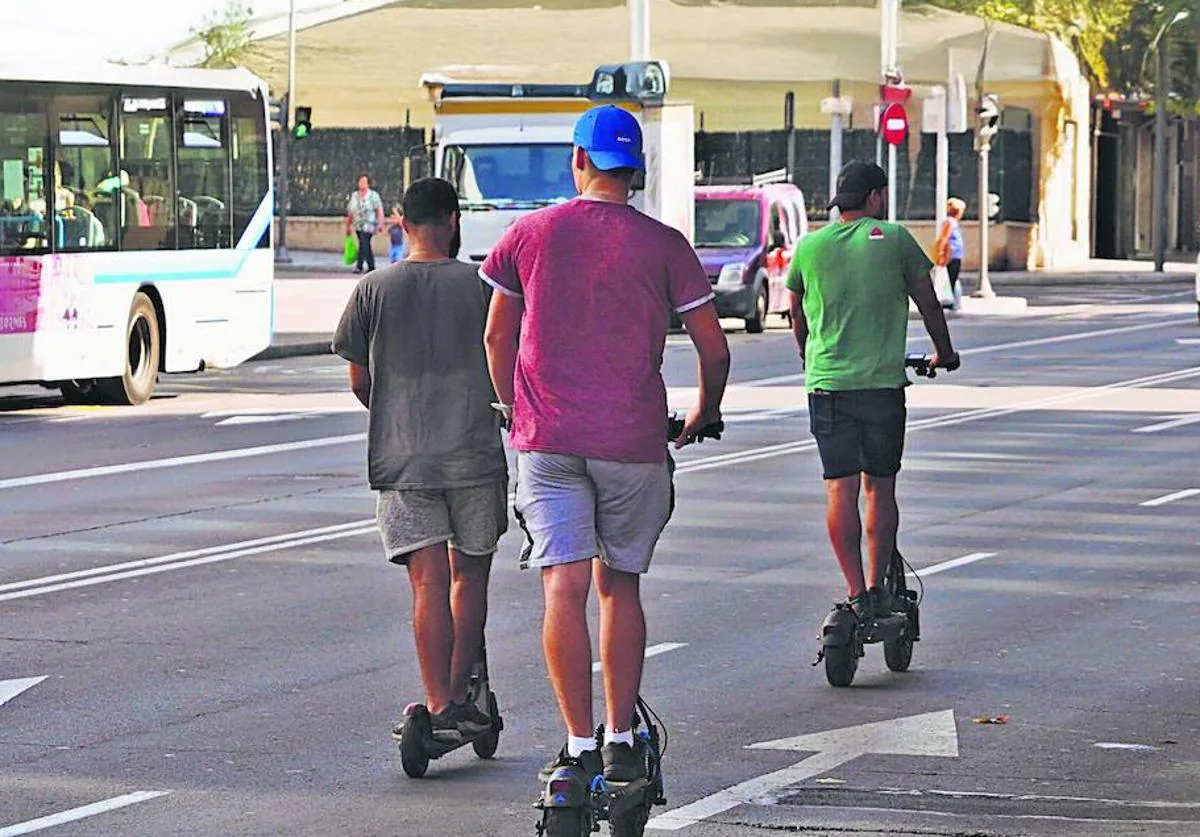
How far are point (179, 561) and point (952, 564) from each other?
366 cm

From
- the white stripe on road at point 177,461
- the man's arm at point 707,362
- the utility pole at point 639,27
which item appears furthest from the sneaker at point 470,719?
the utility pole at point 639,27

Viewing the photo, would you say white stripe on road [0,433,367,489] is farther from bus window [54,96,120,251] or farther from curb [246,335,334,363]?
curb [246,335,334,363]

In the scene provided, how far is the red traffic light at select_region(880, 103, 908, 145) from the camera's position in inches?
1686

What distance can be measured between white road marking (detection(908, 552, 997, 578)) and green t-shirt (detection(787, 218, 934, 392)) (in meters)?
2.75

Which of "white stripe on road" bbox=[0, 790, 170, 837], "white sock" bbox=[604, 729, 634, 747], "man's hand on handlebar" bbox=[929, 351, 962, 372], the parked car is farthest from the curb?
"white sock" bbox=[604, 729, 634, 747]

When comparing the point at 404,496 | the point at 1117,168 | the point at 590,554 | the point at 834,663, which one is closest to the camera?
the point at 590,554

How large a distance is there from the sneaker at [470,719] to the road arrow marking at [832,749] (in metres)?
0.83

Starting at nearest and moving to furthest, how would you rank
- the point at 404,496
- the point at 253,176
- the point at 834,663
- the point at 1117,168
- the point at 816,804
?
1. the point at 816,804
2. the point at 404,496
3. the point at 834,663
4. the point at 253,176
5. the point at 1117,168

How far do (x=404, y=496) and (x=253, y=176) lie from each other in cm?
1932

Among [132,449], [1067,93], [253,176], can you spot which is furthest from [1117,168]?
[132,449]

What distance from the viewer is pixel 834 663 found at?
971 centimetres

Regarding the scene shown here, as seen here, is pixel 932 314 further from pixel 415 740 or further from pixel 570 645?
pixel 570 645

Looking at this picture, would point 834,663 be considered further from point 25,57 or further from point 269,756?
point 25,57

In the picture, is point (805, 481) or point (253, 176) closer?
point (805, 481)
